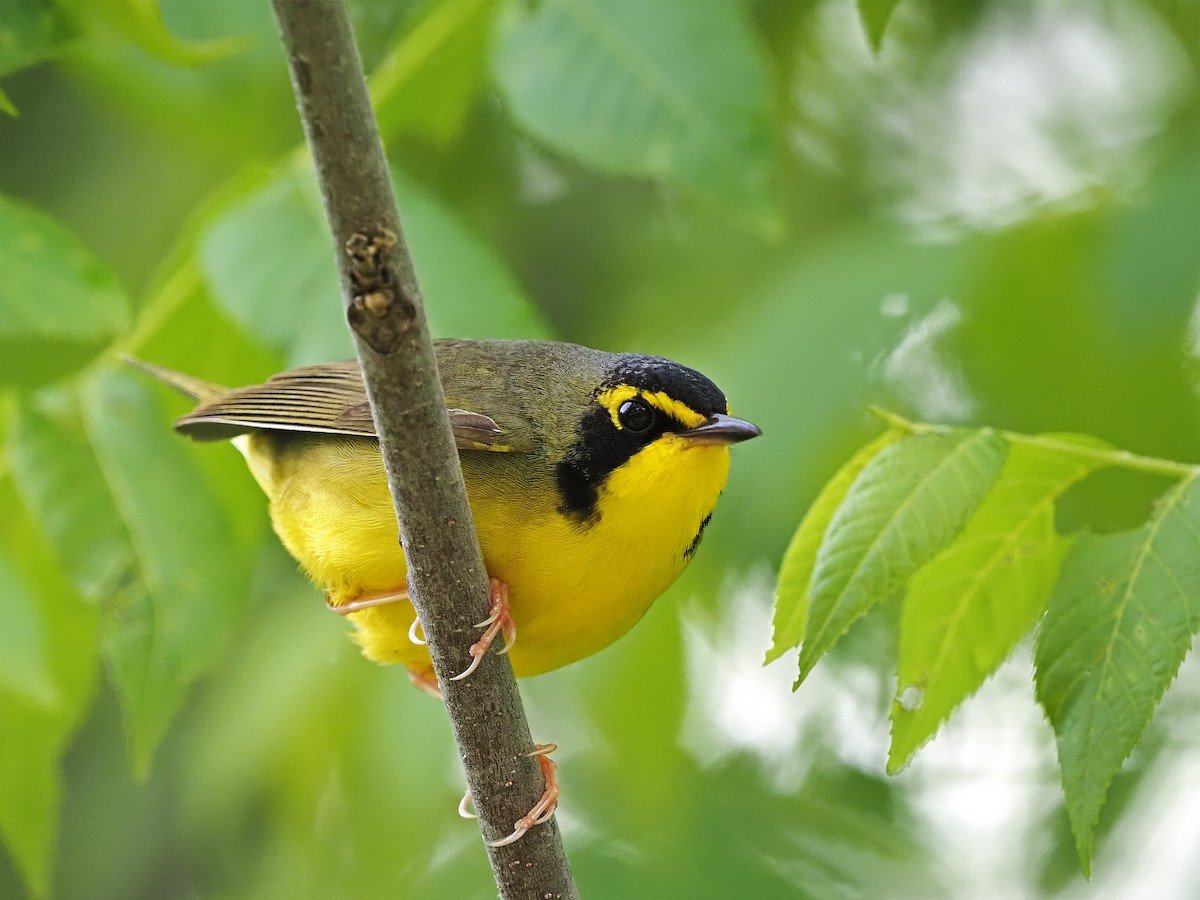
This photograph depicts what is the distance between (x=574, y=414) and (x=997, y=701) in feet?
9.34

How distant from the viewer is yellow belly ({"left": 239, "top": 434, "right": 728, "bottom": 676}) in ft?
11.7

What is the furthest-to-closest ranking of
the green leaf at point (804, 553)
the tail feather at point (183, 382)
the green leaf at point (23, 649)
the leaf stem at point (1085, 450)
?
the tail feather at point (183, 382) < the green leaf at point (23, 649) < the green leaf at point (804, 553) < the leaf stem at point (1085, 450)

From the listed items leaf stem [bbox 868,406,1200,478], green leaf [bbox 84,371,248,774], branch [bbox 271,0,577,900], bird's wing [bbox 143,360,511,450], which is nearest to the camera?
branch [bbox 271,0,577,900]

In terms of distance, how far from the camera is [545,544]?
3555 mm

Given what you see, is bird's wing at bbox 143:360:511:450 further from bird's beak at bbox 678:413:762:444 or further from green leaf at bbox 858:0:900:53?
green leaf at bbox 858:0:900:53

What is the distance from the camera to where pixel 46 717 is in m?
4.20

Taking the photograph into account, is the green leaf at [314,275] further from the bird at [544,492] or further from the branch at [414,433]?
the branch at [414,433]

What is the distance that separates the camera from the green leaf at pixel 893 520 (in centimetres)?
270

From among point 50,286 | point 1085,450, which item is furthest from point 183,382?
point 1085,450

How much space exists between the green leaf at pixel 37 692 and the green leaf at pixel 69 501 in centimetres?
17

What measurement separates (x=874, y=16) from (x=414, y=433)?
1.87 meters

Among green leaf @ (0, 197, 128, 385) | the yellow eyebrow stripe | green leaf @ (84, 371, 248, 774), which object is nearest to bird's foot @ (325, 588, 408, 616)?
green leaf @ (84, 371, 248, 774)

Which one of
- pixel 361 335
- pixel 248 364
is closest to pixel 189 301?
pixel 248 364

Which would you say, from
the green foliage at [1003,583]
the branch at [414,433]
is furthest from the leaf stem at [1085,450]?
the branch at [414,433]
